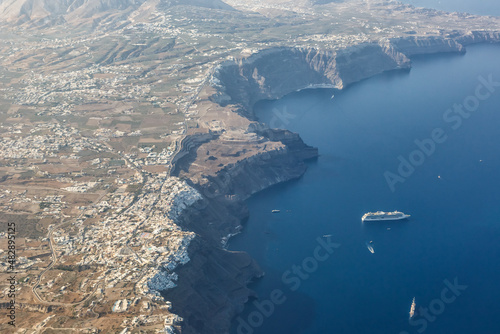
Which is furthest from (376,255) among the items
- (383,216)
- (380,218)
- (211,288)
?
(211,288)

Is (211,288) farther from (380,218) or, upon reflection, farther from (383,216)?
(383,216)

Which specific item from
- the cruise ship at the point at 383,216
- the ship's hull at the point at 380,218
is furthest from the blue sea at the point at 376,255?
the cruise ship at the point at 383,216

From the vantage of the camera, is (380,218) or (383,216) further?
(383,216)

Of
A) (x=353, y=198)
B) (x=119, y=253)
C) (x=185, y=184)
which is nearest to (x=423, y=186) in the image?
(x=353, y=198)

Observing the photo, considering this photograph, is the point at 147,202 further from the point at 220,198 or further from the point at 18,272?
the point at 18,272

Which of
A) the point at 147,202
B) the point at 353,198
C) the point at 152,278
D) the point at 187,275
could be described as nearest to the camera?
the point at 152,278

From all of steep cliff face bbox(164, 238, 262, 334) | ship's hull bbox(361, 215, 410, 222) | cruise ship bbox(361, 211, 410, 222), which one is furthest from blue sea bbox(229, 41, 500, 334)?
steep cliff face bbox(164, 238, 262, 334)

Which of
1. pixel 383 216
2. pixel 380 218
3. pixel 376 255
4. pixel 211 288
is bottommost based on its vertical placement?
pixel 376 255

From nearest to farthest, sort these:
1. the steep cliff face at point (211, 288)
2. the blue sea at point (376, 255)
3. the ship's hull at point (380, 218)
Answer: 1. the steep cliff face at point (211, 288)
2. the blue sea at point (376, 255)
3. the ship's hull at point (380, 218)

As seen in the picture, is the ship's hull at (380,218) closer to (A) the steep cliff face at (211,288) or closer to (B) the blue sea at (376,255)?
(B) the blue sea at (376,255)

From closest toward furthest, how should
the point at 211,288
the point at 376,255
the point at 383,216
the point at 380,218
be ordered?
the point at 211,288 → the point at 376,255 → the point at 380,218 → the point at 383,216

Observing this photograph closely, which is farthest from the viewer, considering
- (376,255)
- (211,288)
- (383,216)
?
(383,216)
